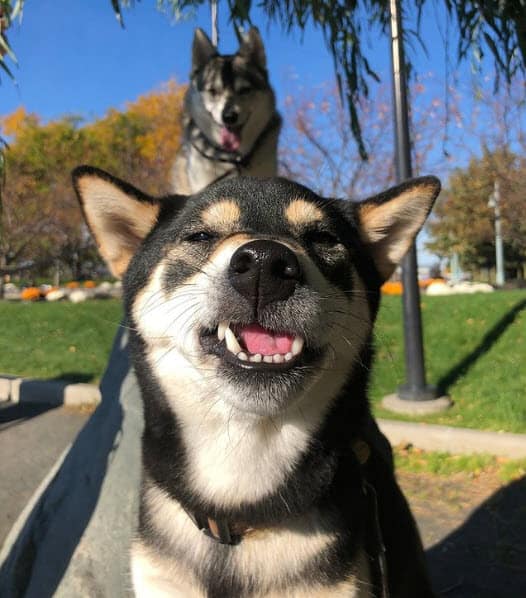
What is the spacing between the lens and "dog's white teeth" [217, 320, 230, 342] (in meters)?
1.75

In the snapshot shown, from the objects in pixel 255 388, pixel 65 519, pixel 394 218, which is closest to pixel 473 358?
pixel 394 218

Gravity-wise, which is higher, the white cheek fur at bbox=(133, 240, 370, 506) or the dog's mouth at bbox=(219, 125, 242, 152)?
the dog's mouth at bbox=(219, 125, 242, 152)

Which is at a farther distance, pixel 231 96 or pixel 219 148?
pixel 231 96

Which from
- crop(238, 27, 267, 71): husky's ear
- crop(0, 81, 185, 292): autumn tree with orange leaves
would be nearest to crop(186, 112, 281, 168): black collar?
crop(238, 27, 267, 71): husky's ear

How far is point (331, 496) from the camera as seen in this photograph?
195 cm

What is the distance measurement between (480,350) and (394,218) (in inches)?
217

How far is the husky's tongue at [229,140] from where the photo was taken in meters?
4.59

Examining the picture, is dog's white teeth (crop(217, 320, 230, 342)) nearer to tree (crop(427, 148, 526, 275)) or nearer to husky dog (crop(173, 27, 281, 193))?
husky dog (crop(173, 27, 281, 193))

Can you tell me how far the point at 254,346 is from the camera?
179 cm

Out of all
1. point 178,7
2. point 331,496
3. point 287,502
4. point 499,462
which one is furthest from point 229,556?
point 499,462

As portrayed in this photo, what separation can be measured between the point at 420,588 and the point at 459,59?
2.84 metres

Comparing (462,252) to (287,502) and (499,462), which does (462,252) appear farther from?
(287,502)

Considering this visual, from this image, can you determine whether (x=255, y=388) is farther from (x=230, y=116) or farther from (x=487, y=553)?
(x=230, y=116)

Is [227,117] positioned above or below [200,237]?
above
